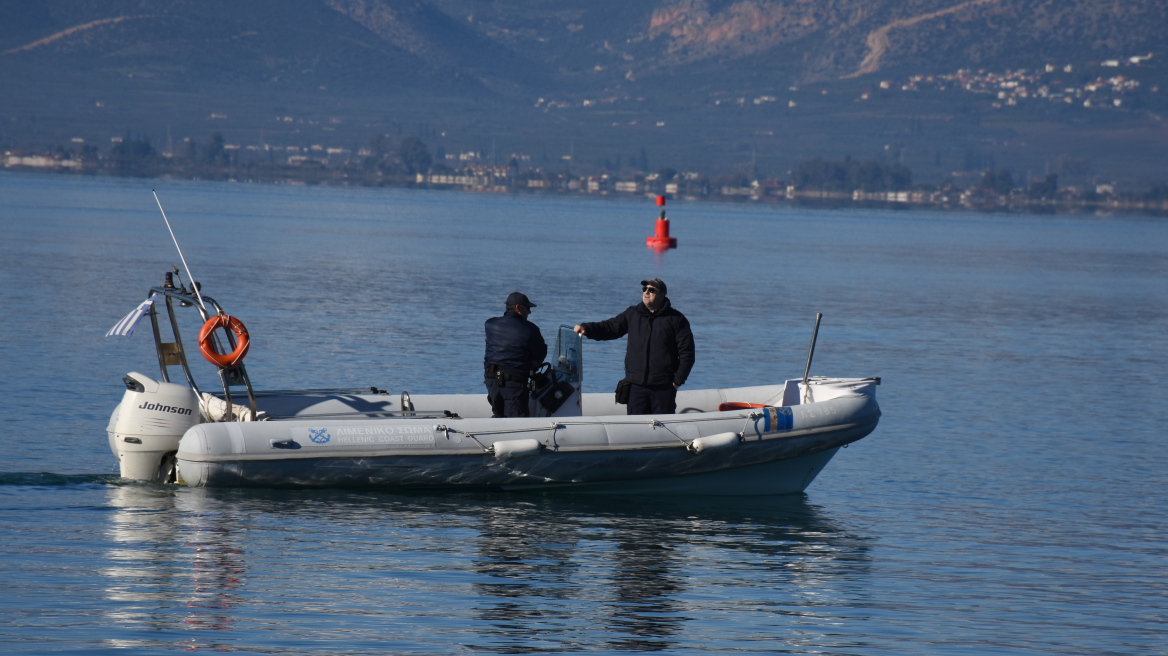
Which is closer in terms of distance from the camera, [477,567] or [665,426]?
[477,567]

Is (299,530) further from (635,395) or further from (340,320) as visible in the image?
(340,320)

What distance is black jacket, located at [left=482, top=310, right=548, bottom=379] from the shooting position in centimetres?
1290

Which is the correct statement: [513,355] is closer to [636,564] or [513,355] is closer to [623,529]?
[623,529]

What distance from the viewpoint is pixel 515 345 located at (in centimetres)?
1290

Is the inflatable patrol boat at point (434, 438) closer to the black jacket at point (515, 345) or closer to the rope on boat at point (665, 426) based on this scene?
the rope on boat at point (665, 426)

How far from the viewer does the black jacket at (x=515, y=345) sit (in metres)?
12.9

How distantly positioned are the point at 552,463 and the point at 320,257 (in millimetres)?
43080

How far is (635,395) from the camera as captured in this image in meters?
13.2

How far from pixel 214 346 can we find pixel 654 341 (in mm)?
3624

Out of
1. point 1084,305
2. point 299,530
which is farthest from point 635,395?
point 1084,305

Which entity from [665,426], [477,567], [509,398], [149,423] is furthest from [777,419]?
[149,423]

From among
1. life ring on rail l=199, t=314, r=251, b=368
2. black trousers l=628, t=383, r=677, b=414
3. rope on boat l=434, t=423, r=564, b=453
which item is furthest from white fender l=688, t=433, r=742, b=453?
life ring on rail l=199, t=314, r=251, b=368

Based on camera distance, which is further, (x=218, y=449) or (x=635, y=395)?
(x=635, y=395)

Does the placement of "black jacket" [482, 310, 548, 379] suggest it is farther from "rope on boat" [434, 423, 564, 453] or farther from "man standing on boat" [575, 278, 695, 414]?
"rope on boat" [434, 423, 564, 453]
